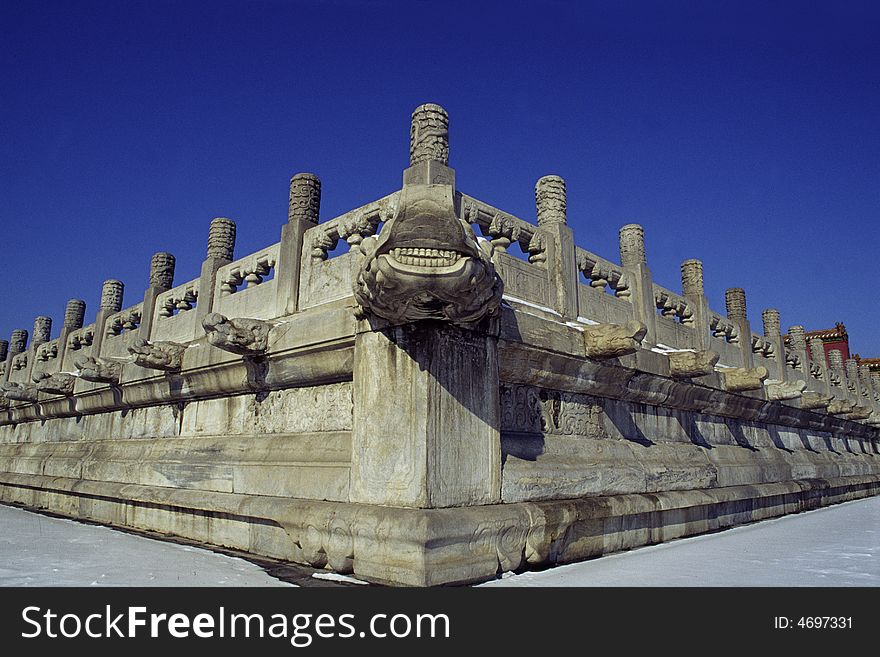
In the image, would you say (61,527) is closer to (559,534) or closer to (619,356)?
(559,534)

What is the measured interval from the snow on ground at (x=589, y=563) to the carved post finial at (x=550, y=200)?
3.78 m

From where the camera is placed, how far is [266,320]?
688 centimetres

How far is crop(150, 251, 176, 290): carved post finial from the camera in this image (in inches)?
388

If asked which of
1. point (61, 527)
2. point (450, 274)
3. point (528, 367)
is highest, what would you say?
point (450, 274)

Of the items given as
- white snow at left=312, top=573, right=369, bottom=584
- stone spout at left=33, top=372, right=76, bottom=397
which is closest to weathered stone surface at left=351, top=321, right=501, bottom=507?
white snow at left=312, top=573, right=369, bottom=584

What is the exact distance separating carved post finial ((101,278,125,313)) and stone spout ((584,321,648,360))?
364 inches

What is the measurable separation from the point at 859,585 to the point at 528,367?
299cm

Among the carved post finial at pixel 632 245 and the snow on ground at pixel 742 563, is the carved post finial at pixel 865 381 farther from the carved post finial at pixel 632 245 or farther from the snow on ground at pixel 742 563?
the carved post finial at pixel 632 245

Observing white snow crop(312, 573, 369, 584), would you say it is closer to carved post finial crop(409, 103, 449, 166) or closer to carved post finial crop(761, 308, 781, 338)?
carved post finial crop(409, 103, 449, 166)

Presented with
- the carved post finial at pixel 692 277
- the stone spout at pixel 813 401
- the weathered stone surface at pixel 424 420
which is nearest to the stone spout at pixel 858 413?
the stone spout at pixel 813 401

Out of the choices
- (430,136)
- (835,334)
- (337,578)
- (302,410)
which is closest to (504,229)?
(430,136)

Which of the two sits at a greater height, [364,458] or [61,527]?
[364,458]

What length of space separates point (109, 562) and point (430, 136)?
468 centimetres
